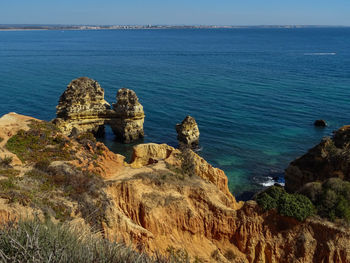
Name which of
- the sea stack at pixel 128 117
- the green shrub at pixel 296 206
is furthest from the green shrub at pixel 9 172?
the sea stack at pixel 128 117

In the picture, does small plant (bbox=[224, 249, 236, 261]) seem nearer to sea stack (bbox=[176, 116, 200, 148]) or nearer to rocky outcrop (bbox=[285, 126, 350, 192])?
rocky outcrop (bbox=[285, 126, 350, 192])

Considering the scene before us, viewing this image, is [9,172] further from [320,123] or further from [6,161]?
[320,123]

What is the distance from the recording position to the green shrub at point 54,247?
1047 cm

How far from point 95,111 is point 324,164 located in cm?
3895

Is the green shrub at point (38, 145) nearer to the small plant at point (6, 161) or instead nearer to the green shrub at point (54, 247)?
the small plant at point (6, 161)

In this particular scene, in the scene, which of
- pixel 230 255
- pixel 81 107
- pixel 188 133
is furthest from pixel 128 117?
pixel 230 255

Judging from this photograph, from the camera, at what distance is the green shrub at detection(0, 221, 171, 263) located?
10469mm

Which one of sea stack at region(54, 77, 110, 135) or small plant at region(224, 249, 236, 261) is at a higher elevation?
sea stack at region(54, 77, 110, 135)

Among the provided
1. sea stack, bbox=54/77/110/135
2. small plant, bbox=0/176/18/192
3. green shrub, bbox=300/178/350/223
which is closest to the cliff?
small plant, bbox=0/176/18/192

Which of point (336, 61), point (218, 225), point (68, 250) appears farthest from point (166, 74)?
point (68, 250)

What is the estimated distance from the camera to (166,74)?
106500mm

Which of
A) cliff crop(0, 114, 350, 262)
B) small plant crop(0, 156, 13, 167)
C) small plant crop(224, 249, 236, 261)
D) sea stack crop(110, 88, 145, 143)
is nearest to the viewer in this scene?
cliff crop(0, 114, 350, 262)

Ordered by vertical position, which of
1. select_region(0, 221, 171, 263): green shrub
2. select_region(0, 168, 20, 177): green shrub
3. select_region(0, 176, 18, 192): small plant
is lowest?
select_region(0, 168, 20, 177): green shrub

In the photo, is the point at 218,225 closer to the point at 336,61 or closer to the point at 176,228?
the point at 176,228
